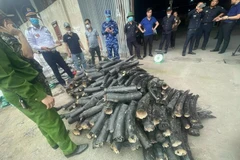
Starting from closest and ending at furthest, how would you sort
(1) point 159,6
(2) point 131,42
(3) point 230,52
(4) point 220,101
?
1. (4) point 220,101
2. (3) point 230,52
3. (2) point 131,42
4. (1) point 159,6

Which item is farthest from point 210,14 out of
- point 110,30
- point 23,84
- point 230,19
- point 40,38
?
point 23,84

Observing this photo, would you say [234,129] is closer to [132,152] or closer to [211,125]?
[211,125]

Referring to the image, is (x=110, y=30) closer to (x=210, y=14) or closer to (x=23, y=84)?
(x=210, y=14)

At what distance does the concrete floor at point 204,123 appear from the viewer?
2127 millimetres

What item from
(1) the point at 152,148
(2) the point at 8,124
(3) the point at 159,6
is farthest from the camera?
(3) the point at 159,6

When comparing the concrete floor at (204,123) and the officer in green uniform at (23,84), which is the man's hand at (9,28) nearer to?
the officer in green uniform at (23,84)

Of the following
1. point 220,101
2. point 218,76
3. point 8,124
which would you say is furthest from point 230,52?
point 8,124

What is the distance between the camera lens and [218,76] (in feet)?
12.7

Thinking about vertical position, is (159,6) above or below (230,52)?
above

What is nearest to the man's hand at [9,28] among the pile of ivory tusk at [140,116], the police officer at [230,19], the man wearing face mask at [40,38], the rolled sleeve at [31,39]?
the pile of ivory tusk at [140,116]

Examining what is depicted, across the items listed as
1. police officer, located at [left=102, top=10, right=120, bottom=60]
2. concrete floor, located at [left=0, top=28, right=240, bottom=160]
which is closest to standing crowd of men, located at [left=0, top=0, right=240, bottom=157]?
police officer, located at [left=102, top=10, right=120, bottom=60]

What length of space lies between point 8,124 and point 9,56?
9.21 ft

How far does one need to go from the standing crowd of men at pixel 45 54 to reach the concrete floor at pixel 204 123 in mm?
619

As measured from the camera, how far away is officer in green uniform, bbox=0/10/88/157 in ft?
4.44
